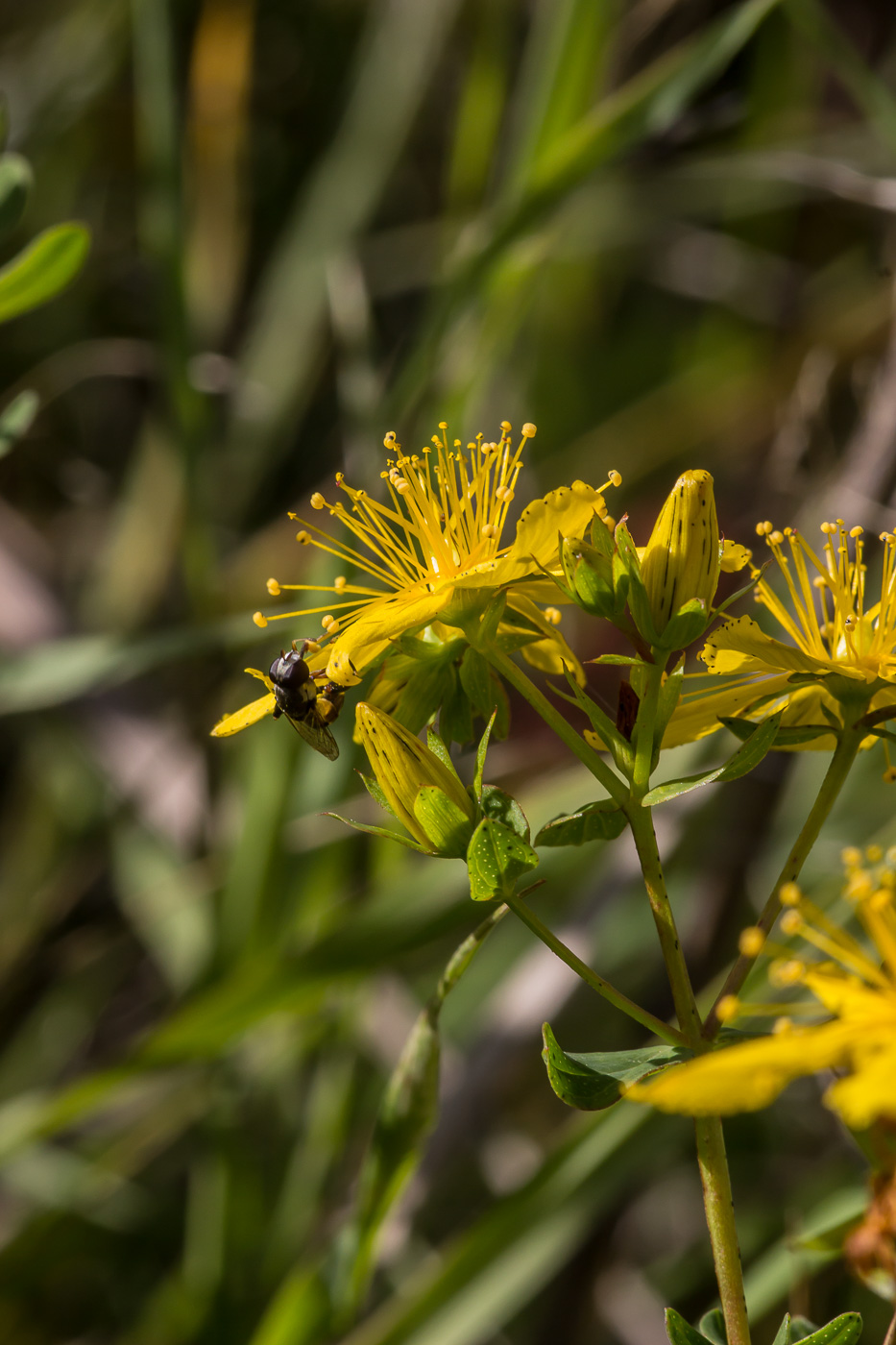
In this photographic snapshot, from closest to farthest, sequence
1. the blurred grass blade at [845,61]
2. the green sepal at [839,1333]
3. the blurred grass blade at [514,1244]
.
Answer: the green sepal at [839,1333], the blurred grass blade at [514,1244], the blurred grass blade at [845,61]

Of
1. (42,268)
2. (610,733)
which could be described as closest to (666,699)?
(610,733)

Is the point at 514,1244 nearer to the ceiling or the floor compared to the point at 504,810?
nearer to the floor

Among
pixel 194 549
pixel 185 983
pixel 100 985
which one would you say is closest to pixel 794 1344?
pixel 185 983

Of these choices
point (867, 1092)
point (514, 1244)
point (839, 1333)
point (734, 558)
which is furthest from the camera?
point (514, 1244)

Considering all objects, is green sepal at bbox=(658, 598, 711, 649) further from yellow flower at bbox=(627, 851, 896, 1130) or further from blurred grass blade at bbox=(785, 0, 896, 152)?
blurred grass blade at bbox=(785, 0, 896, 152)

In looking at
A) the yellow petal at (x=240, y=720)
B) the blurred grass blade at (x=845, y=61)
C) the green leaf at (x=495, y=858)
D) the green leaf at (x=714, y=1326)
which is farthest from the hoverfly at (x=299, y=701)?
the blurred grass blade at (x=845, y=61)

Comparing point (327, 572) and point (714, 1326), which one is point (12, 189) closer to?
point (327, 572)

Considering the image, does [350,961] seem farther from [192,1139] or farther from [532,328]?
[532,328]

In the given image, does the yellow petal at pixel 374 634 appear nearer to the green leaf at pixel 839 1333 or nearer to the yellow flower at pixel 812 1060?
the yellow flower at pixel 812 1060
